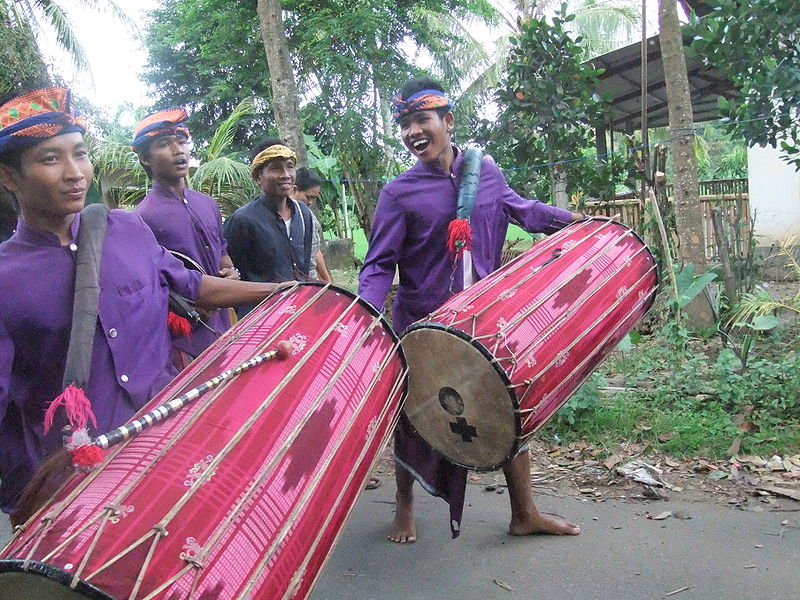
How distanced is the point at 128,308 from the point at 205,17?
47.6 feet

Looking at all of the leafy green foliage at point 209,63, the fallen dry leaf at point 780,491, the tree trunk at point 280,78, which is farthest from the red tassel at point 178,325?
the leafy green foliage at point 209,63

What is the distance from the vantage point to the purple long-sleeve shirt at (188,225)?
3.33 m

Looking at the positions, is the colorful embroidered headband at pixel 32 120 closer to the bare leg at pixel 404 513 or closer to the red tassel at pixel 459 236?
the red tassel at pixel 459 236

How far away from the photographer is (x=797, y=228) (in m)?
8.88

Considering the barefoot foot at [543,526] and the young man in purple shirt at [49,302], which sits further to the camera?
the barefoot foot at [543,526]

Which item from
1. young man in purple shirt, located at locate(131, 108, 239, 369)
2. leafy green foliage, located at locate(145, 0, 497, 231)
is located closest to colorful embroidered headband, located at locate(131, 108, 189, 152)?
young man in purple shirt, located at locate(131, 108, 239, 369)

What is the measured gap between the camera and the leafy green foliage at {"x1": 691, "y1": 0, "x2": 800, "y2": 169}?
4.28m

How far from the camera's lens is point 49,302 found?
1838 mm

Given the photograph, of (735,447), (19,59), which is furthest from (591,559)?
(19,59)

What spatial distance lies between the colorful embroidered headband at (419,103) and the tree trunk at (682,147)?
2934mm

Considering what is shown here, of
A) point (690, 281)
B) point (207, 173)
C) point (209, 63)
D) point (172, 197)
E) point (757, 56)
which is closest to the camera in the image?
point (172, 197)

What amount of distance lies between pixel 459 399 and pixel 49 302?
127cm

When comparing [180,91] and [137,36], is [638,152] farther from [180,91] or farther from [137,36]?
[180,91]

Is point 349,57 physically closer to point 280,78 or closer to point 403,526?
point 280,78
